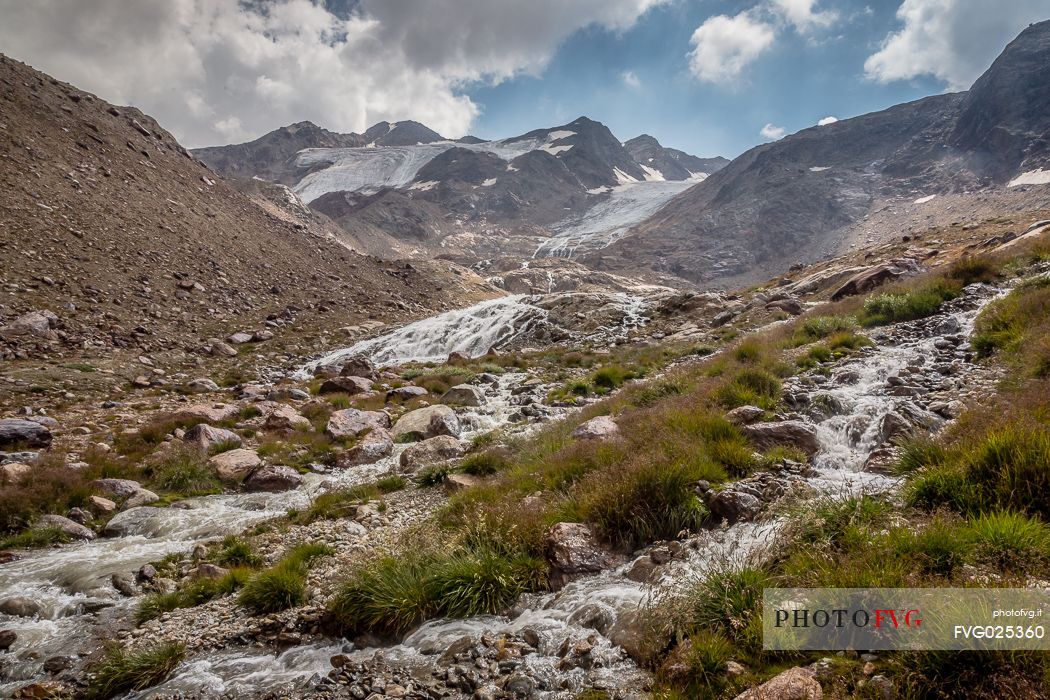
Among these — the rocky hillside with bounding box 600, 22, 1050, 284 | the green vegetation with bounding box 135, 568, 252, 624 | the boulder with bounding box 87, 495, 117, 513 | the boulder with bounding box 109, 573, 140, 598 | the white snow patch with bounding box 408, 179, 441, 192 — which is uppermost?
the white snow patch with bounding box 408, 179, 441, 192

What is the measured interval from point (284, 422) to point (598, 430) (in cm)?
883

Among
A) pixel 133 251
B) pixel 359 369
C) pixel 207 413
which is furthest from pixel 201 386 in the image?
pixel 133 251

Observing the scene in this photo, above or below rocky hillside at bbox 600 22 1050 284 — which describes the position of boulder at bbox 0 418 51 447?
below

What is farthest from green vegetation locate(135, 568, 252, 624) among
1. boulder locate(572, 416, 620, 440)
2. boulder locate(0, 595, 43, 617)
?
boulder locate(572, 416, 620, 440)

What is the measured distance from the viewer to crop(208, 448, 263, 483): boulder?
389 inches

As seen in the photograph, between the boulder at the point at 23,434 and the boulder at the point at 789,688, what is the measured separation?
1444cm

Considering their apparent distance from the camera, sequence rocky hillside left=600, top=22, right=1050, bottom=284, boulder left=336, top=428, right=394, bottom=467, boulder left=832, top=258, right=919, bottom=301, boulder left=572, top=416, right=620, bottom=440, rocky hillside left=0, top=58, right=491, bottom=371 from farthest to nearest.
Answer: rocky hillside left=600, top=22, right=1050, bottom=284 < boulder left=832, top=258, right=919, bottom=301 < rocky hillside left=0, top=58, right=491, bottom=371 < boulder left=336, top=428, right=394, bottom=467 < boulder left=572, top=416, right=620, bottom=440

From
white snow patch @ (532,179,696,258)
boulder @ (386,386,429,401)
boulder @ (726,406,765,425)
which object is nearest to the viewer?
boulder @ (726,406,765,425)

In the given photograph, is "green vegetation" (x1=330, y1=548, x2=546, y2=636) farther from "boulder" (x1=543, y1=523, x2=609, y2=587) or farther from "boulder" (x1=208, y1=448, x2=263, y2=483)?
"boulder" (x1=208, y1=448, x2=263, y2=483)

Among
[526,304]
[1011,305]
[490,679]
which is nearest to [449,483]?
[490,679]

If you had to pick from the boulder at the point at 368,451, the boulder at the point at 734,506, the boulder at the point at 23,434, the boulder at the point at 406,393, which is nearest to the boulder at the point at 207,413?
the boulder at the point at 23,434

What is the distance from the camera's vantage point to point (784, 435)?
7.03 m

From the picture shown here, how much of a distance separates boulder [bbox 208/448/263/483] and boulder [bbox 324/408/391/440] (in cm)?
209

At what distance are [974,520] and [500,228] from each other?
15925 cm
